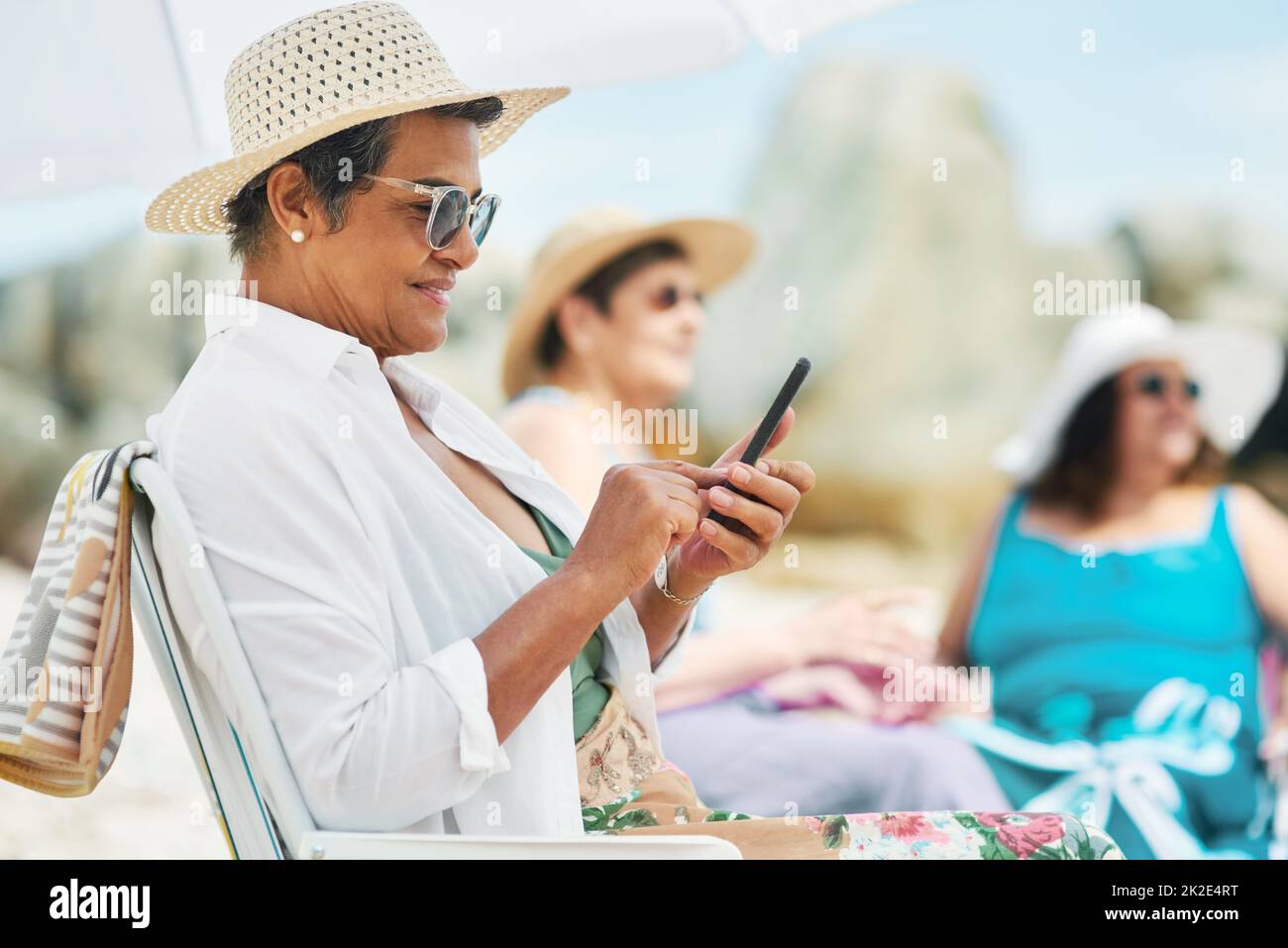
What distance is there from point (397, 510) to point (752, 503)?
438 millimetres

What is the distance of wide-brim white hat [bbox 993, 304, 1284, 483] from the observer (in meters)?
4.38

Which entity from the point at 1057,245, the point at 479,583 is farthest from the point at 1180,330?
the point at 1057,245

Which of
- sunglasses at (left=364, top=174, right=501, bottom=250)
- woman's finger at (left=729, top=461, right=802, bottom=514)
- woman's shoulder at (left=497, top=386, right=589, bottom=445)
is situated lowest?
woman's finger at (left=729, top=461, right=802, bottom=514)

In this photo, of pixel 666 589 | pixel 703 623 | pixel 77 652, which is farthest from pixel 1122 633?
pixel 77 652

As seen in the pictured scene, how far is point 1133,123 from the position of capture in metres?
11.7

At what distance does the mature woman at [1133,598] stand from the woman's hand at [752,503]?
2.04m

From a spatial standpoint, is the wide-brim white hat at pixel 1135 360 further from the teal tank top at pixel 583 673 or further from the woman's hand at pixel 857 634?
the teal tank top at pixel 583 673

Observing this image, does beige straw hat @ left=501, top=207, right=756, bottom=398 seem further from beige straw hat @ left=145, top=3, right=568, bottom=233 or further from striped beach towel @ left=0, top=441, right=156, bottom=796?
striped beach towel @ left=0, top=441, right=156, bottom=796

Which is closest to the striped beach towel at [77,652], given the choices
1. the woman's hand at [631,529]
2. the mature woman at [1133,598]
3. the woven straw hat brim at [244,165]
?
the woven straw hat brim at [244,165]

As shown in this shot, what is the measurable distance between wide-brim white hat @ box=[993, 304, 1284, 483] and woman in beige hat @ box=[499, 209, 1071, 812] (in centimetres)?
93

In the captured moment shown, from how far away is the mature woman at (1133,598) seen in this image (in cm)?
368

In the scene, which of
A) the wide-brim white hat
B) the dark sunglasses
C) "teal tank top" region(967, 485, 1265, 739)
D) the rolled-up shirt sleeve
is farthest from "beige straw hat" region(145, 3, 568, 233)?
the wide-brim white hat

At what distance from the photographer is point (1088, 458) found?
4453 millimetres
